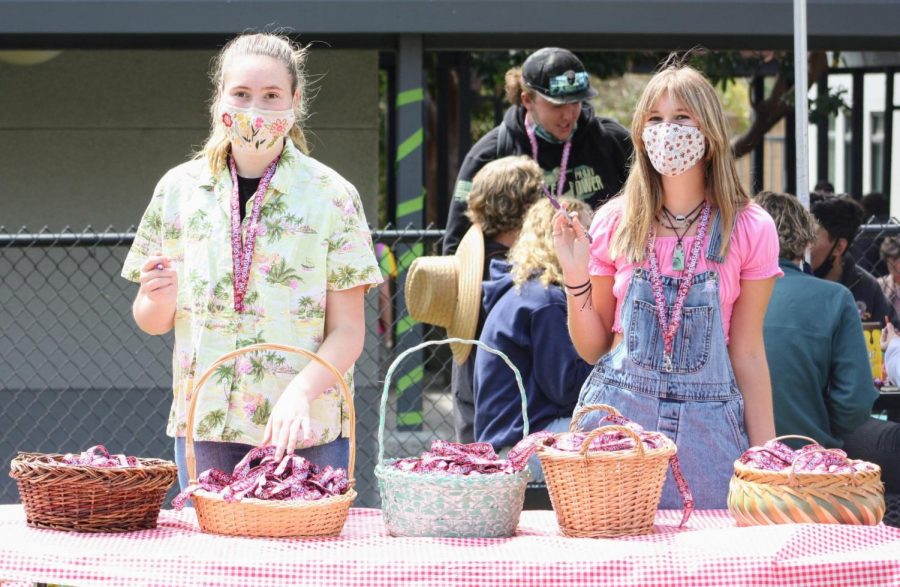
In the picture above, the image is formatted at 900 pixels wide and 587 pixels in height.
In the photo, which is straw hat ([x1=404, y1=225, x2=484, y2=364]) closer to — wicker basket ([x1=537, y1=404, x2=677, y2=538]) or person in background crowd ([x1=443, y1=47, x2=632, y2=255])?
→ person in background crowd ([x1=443, y1=47, x2=632, y2=255])

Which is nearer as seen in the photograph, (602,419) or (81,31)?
(602,419)

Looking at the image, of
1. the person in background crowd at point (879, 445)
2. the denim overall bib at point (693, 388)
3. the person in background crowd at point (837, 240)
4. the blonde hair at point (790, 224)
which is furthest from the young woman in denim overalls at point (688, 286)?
the person in background crowd at point (837, 240)

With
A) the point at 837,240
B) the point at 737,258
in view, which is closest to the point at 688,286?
the point at 737,258

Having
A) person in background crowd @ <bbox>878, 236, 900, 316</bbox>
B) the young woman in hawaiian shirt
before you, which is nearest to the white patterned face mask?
the young woman in hawaiian shirt

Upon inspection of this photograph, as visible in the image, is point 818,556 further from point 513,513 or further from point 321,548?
point 321,548

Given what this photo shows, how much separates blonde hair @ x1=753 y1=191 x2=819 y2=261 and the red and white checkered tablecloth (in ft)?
6.18

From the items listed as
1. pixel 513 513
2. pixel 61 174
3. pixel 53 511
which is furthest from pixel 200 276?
pixel 61 174

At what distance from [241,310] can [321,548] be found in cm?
70

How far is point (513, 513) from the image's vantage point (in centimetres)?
264

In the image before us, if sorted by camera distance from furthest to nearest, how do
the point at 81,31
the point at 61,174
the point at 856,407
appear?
the point at 61,174, the point at 81,31, the point at 856,407

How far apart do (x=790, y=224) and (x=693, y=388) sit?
142cm

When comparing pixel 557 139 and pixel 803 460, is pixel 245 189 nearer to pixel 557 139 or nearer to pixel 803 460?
pixel 803 460

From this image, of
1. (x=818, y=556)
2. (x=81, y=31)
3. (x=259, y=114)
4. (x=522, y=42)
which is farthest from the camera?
(x=522, y=42)

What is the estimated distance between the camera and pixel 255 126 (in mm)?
2953
